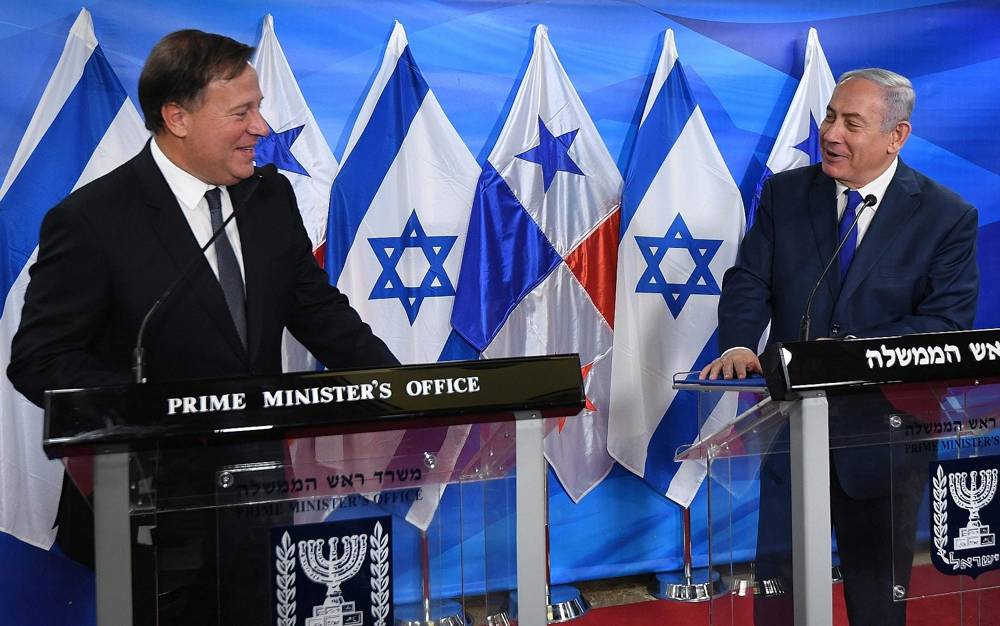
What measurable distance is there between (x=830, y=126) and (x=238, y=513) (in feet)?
6.81

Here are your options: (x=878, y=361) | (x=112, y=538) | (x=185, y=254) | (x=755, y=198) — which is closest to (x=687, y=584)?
(x=755, y=198)

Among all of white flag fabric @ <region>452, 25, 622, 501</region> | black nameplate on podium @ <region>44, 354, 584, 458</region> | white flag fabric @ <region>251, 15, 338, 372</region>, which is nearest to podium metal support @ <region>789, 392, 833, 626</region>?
black nameplate on podium @ <region>44, 354, 584, 458</region>

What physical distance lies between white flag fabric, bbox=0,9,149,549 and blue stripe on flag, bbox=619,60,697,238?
1916mm

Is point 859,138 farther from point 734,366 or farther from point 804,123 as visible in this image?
point 804,123

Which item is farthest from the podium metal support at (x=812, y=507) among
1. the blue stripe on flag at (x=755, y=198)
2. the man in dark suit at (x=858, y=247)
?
the blue stripe on flag at (x=755, y=198)

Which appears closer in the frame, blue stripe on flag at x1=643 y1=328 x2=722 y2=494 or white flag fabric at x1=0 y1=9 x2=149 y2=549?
white flag fabric at x1=0 y1=9 x2=149 y2=549

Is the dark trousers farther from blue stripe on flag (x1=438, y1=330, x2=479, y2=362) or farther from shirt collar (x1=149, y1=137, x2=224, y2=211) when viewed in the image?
blue stripe on flag (x1=438, y1=330, x2=479, y2=362)

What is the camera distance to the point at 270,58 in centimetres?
353

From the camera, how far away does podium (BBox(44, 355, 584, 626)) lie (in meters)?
1.45

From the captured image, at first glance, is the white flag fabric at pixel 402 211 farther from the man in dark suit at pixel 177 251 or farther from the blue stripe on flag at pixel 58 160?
the man in dark suit at pixel 177 251

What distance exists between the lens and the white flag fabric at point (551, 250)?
3.76m

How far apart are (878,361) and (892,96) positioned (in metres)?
1.34

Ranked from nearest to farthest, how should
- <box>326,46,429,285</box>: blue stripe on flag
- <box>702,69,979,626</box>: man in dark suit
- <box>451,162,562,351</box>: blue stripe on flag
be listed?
1. <box>702,69,979,626</box>: man in dark suit
2. <box>326,46,429,285</box>: blue stripe on flag
3. <box>451,162,562,351</box>: blue stripe on flag

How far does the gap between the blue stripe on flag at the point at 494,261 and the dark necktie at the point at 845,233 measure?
135cm
